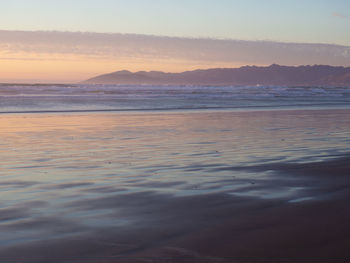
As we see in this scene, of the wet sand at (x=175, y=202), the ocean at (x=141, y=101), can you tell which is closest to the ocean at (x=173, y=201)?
the wet sand at (x=175, y=202)

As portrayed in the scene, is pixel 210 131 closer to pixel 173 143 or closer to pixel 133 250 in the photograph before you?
pixel 173 143

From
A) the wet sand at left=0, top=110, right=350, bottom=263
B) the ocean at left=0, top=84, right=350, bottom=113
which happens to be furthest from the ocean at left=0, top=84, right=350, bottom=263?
the ocean at left=0, top=84, right=350, bottom=113

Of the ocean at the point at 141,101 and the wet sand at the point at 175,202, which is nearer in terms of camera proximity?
the wet sand at the point at 175,202

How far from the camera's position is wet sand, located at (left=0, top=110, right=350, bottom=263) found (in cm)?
434

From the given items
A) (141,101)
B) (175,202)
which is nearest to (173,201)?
(175,202)

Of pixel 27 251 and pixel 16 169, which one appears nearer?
pixel 27 251

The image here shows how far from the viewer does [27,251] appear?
4.25 meters

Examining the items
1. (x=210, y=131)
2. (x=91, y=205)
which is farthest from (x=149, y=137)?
(x=91, y=205)

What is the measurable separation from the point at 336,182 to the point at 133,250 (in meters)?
4.11

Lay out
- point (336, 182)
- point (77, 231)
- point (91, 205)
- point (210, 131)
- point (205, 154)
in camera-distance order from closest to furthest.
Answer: point (77, 231)
point (91, 205)
point (336, 182)
point (205, 154)
point (210, 131)

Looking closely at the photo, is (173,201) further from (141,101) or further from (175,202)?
(141,101)

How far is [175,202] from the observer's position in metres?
6.12

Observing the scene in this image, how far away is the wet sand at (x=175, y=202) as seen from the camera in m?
4.34

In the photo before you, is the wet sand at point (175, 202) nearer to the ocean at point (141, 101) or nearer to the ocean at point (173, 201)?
the ocean at point (173, 201)
